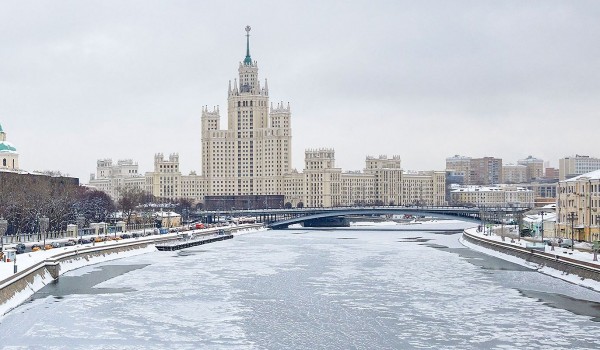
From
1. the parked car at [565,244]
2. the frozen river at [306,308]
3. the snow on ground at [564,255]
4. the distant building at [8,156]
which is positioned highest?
the distant building at [8,156]

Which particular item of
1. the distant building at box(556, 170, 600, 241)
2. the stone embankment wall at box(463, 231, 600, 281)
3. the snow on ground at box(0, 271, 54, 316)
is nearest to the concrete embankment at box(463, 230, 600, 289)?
the stone embankment wall at box(463, 231, 600, 281)

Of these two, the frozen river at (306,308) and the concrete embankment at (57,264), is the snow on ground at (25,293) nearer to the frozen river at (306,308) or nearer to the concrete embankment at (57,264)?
the concrete embankment at (57,264)

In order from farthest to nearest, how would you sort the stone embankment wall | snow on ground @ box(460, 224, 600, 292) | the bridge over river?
1. the bridge over river
2. the stone embankment wall
3. snow on ground @ box(460, 224, 600, 292)

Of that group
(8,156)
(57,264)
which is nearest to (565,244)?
(57,264)

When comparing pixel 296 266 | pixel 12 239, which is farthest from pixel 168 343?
pixel 12 239

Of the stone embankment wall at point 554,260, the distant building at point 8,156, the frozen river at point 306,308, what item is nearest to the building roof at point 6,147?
the distant building at point 8,156

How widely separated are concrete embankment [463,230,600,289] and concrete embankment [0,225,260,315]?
1370 inches

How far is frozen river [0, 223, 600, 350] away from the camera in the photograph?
3888cm

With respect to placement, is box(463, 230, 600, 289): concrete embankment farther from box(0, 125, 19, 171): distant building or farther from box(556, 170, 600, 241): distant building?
box(0, 125, 19, 171): distant building

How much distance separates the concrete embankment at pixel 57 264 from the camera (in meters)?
47.8

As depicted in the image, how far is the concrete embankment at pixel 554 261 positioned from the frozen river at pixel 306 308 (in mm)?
1613

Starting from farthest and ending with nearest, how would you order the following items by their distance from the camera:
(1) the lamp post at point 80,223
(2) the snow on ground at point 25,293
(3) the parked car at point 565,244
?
(1) the lamp post at point 80,223 → (3) the parked car at point 565,244 → (2) the snow on ground at point 25,293

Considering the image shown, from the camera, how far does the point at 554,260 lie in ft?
218

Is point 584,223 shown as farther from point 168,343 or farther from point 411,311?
point 168,343
